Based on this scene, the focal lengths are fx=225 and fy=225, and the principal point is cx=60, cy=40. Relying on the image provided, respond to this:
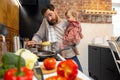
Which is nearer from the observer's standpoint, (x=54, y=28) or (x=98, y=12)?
(x=54, y=28)

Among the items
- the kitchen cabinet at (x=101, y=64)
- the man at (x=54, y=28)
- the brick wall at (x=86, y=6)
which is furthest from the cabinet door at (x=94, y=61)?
the man at (x=54, y=28)

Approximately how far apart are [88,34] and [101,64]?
88 cm

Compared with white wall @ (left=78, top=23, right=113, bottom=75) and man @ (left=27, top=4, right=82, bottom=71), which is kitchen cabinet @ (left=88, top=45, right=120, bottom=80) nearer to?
white wall @ (left=78, top=23, right=113, bottom=75)

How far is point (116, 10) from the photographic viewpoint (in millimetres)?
4695

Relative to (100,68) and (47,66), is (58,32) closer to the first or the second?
(47,66)

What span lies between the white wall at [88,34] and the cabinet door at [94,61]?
107 mm

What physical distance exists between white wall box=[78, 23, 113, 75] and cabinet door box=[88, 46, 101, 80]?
107 millimetres

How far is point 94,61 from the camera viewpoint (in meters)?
4.17

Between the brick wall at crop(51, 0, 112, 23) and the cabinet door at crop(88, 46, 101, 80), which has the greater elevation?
the brick wall at crop(51, 0, 112, 23)

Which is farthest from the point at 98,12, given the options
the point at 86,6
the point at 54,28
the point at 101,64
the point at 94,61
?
the point at 54,28

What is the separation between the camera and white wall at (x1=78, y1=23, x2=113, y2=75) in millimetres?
4480

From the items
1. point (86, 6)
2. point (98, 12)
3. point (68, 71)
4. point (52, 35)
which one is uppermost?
point (86, 6)

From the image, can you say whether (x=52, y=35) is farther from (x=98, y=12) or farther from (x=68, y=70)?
(x=98, y=12)

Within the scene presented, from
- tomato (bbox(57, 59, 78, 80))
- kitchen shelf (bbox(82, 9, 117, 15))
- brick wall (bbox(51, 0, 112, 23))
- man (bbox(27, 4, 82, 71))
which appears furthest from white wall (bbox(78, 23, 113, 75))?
tomato (bbox(57, 59, 78, 80))
